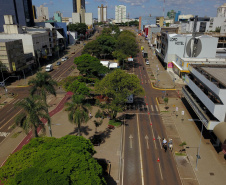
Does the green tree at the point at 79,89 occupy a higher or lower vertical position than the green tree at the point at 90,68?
lower

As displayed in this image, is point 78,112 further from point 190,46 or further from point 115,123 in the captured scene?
point 190,46

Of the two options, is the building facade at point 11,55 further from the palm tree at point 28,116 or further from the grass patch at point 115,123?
the grass patch at point 115,123

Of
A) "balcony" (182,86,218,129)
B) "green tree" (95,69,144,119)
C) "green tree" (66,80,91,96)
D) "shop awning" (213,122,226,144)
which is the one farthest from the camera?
"green tree" (66,80,91,96)

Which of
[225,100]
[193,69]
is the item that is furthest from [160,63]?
[225,100]

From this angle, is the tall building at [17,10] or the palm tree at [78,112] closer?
the palm tree at [78,112]

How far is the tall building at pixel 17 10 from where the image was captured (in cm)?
14350

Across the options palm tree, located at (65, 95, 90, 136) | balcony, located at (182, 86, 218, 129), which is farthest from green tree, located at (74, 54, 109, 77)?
palm tree, located at (65, 95, 90, 136)

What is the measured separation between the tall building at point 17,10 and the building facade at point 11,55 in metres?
82.0

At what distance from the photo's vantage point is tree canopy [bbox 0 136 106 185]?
803 inches

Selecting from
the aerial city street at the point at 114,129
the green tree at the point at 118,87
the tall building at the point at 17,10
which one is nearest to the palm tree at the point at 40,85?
the aerial city street at the point at 114,129

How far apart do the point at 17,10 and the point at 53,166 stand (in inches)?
6243

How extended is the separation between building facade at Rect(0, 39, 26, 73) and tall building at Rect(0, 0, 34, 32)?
269ft

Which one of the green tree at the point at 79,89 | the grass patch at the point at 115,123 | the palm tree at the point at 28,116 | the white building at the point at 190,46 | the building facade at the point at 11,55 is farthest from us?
the white building at the point at 190,46

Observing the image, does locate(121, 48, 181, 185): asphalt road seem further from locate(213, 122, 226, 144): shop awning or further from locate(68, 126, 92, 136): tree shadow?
locate(213, 122, 226, 144): shop awning
